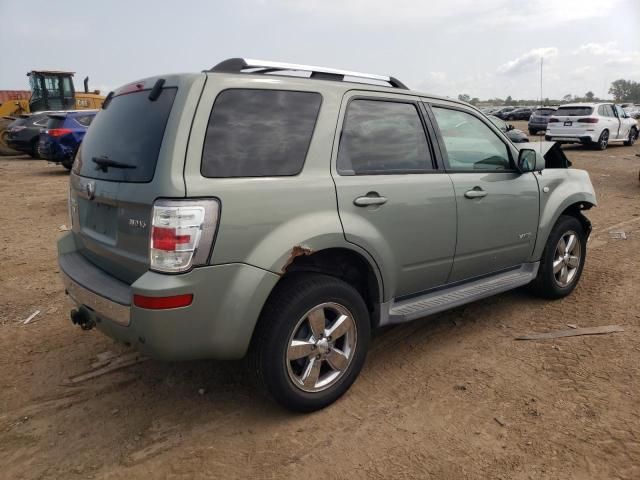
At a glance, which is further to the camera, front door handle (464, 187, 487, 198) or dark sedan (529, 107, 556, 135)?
dark sedan (529, 107, 556, 135)

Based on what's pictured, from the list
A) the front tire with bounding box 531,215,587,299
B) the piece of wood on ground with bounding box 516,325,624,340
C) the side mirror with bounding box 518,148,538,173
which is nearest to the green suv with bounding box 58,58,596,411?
the side mirror with bounding box 518,148,538,173

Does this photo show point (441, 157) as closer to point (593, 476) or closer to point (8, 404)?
point (593, 476)

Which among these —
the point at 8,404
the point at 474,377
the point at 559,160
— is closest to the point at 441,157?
the point at 474,377

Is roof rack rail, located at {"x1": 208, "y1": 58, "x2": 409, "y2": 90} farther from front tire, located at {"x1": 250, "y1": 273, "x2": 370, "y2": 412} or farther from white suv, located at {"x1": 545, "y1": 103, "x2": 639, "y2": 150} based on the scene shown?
white suv, located at {"x1": 545, "y1": 103, "x2": 639, "y2": 150}

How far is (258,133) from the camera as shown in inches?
103

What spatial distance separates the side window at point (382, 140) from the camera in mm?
2965

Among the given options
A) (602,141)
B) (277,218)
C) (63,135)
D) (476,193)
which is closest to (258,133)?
(277,218)

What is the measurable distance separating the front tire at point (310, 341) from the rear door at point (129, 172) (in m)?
0.73

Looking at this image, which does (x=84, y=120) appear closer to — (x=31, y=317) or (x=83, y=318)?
(x=31, y=317)

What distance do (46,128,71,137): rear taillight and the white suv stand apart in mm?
15543

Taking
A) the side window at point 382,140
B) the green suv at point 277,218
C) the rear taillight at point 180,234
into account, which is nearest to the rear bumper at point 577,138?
the green suv at point 277,218

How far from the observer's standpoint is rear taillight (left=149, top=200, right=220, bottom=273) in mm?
2305

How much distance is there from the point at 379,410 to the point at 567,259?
2562mm

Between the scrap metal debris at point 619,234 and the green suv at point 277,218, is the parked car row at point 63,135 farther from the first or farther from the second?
the scrap metal debris at point 619,234
